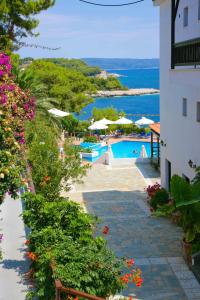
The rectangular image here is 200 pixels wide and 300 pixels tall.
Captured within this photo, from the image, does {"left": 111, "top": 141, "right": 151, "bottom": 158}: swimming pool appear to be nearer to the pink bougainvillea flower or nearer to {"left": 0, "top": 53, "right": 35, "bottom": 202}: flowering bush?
{"left": 0, "top": 53, "right": 35, "bottom": 202}: flowering bush

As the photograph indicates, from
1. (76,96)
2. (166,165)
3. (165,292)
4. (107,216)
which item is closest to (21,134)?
(165,292)

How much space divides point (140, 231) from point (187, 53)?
22.3 ft

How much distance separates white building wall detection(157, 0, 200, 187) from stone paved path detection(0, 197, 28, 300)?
21.2 ft

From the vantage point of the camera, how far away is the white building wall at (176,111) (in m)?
14.9

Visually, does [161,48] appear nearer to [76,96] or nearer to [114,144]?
[114,144]

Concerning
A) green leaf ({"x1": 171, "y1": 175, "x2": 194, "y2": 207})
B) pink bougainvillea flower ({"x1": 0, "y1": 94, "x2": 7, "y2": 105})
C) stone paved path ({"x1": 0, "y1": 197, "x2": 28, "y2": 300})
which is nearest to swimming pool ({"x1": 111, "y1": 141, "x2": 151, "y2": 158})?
stone paved path ({"x1": 0, "y1": 197, "x2": 28, "y2": 300})

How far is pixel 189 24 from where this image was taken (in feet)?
57.2

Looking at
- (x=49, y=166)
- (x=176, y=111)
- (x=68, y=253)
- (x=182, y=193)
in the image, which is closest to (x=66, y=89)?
(x=176, y=111)

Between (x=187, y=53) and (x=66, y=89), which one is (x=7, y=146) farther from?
(x=66, y=89)

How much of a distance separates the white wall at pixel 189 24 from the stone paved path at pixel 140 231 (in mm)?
7679

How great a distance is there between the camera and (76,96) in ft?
168

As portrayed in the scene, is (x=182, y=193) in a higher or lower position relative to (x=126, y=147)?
higher

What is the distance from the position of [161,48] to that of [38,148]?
330 inches

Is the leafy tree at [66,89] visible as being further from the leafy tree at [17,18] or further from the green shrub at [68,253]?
the green shrub at [68,253]
